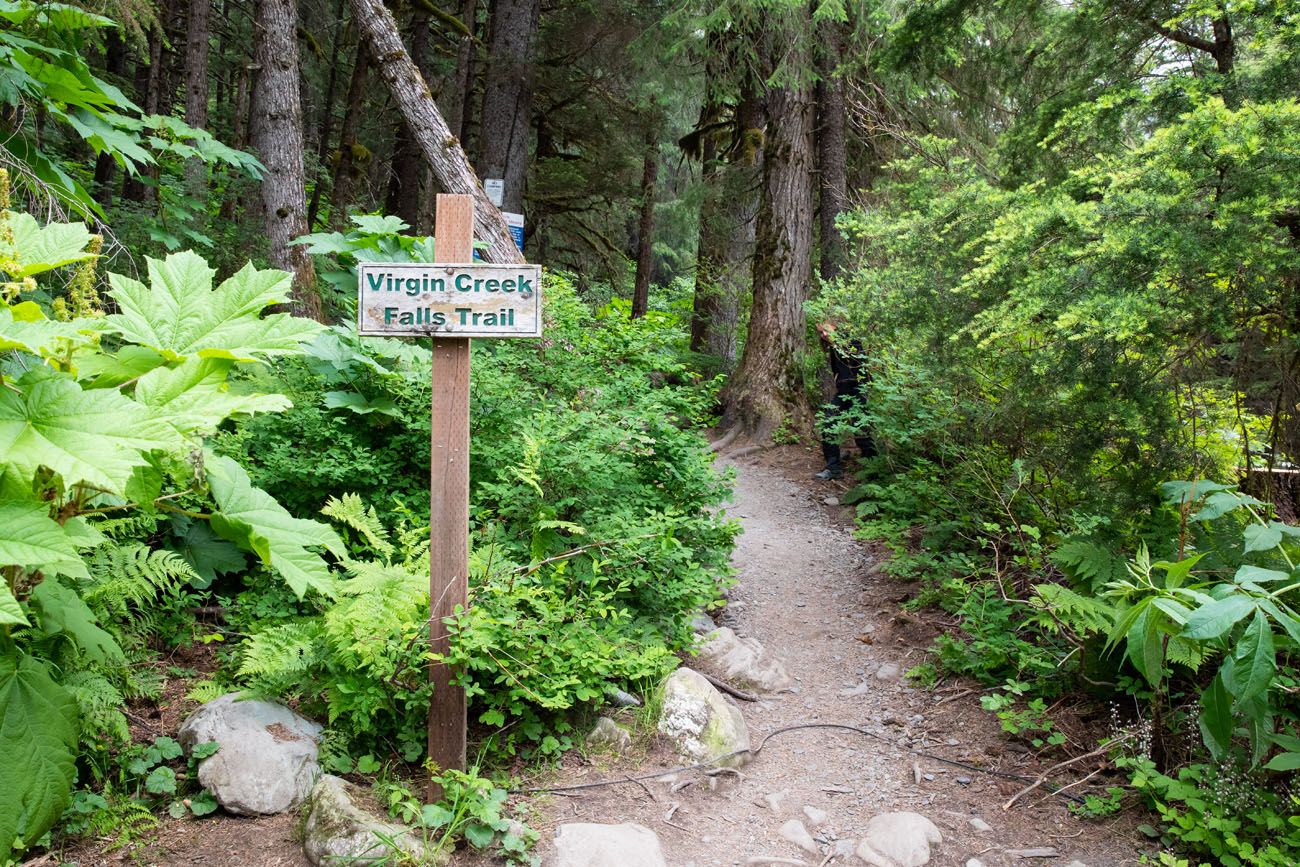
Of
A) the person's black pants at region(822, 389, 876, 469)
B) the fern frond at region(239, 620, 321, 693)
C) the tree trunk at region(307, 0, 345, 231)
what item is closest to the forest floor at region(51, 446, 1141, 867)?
the fern frond at region(239, 620, 321, 693)

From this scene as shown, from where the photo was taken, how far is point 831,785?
429cm

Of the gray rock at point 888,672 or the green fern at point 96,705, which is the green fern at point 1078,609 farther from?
the green fern at point 96,705

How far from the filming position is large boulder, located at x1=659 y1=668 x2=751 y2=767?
425 cm

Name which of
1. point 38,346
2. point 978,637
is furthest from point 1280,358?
point 38,346

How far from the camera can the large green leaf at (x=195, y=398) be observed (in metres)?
2.10

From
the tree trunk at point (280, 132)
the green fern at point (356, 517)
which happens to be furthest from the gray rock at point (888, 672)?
the tree trunk at point (280, 132)

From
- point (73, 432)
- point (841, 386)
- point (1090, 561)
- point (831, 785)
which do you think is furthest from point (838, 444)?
point (73, 432)

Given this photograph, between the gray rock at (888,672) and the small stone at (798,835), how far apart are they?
175 cm

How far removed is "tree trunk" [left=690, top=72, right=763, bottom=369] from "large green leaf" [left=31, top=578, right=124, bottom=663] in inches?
413

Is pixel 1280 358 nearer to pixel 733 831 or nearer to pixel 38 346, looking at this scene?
pixel 733 831

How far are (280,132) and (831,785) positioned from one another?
24.2ft

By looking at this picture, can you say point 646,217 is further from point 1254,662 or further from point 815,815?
point 1254,662

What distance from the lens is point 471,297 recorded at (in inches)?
137

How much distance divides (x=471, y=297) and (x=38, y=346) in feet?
5.54
